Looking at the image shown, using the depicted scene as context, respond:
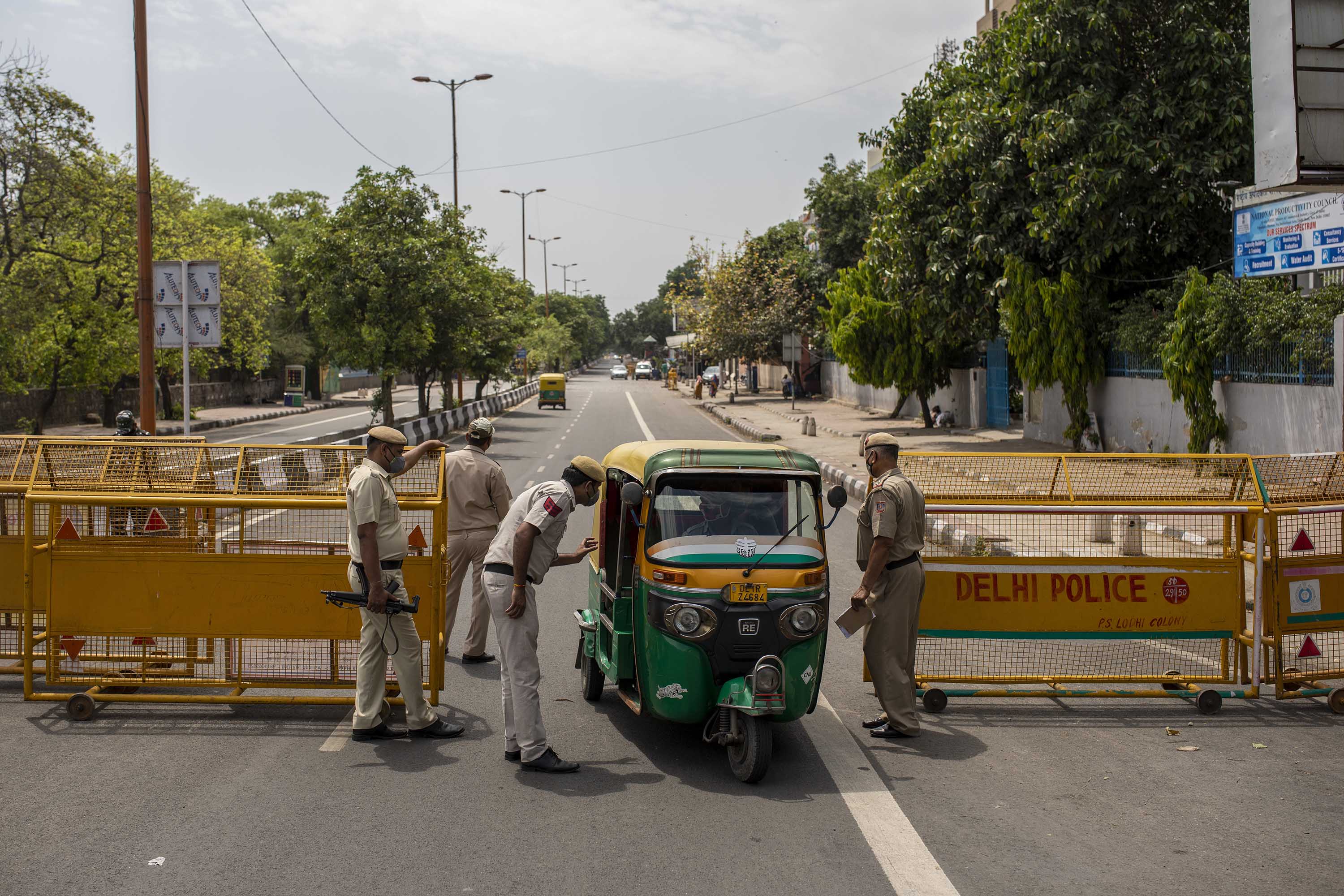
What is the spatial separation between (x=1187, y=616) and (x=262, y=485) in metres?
6.09

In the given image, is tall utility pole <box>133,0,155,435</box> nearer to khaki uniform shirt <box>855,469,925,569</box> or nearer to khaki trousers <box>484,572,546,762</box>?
khaki trousers <box>484,572,546,762</box>

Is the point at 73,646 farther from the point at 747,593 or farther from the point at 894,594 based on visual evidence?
the point at 894,594

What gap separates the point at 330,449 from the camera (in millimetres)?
7055

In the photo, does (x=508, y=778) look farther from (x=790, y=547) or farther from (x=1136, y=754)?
(x=1136, y=754)

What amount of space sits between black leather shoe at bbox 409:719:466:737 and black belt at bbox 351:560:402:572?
93 cm

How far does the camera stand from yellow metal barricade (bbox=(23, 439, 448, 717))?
6.81m

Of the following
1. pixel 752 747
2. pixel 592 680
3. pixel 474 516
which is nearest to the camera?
pixel 752 747

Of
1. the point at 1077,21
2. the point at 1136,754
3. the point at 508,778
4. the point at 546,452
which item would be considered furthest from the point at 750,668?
the point at 546,452

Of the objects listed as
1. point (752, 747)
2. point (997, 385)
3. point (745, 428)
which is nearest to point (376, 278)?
point (745, 428)

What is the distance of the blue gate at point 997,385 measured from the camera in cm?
3194

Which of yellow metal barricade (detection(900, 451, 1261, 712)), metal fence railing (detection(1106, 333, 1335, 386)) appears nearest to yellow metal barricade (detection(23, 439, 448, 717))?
yellow metal barricade (detection(900, 451, 1261, 712))

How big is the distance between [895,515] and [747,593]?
1178 millimetres

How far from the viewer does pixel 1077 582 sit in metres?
7.25

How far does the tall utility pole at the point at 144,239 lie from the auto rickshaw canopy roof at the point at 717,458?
10.2 meters
